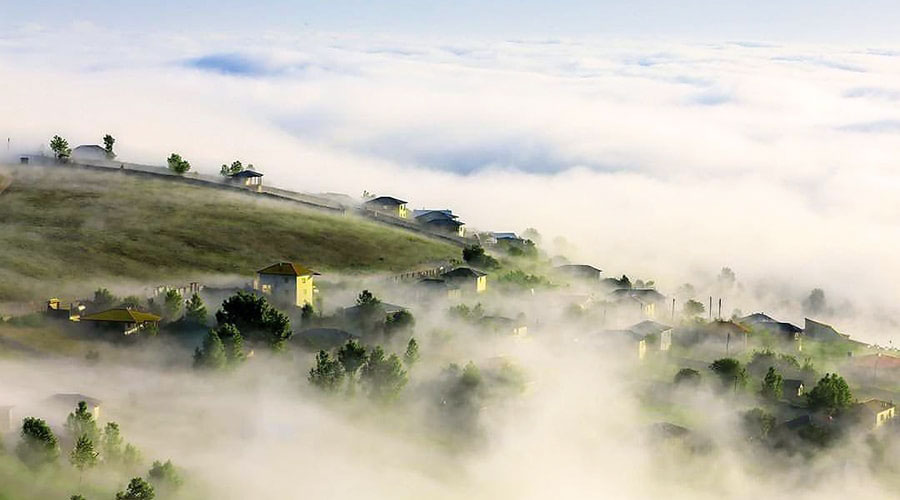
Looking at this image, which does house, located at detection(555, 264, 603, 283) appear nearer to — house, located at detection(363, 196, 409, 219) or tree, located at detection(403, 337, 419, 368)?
house, located at detection(363, 196, 409, 219)

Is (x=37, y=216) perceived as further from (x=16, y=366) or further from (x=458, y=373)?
(x=458, y=373)

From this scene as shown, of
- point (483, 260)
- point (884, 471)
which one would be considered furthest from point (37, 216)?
point (884, 471)

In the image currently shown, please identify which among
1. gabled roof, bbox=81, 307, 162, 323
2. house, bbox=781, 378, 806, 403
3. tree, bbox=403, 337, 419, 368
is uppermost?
gabled roof, bbox=81, 307, 162, 323

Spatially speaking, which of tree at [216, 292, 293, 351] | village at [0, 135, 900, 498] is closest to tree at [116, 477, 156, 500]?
village at [0, 135, 900, 498]

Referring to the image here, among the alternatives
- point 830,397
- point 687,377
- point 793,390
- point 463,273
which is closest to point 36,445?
point 687,377

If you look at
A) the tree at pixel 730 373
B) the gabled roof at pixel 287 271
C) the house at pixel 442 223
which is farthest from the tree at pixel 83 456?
the house at pixel 442 223

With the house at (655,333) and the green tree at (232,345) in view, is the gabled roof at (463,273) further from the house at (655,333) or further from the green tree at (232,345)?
the green tree at (232,345)
